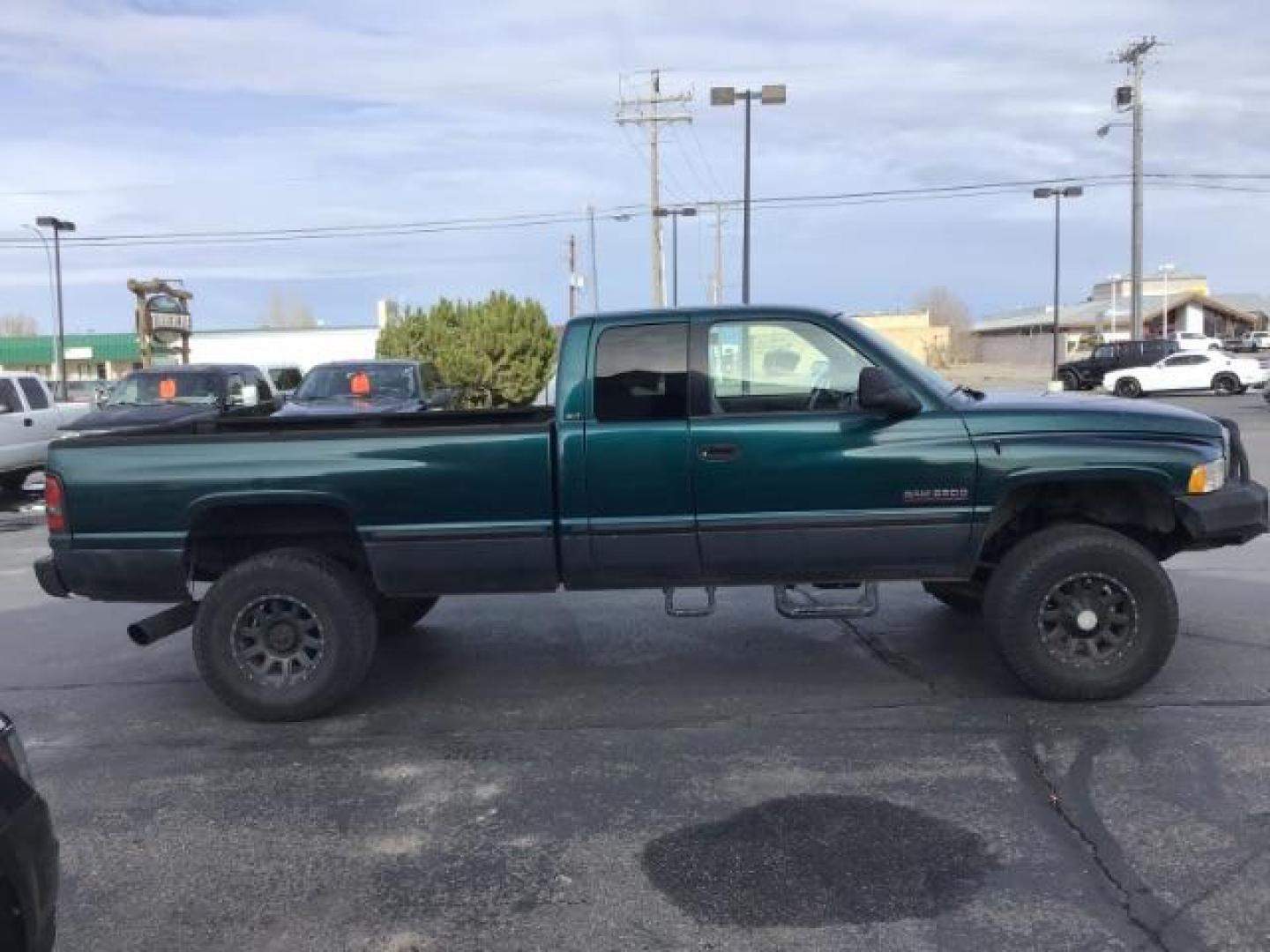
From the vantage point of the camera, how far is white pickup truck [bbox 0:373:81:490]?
50.8ft

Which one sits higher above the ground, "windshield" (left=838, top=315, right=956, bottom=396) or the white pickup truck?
"windshield" (left=838, top=315, right=956, bottom=396)

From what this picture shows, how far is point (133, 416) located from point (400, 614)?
31.5 ft

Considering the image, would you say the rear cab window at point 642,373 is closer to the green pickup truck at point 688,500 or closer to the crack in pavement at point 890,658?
the green pickup truck at point 688,500

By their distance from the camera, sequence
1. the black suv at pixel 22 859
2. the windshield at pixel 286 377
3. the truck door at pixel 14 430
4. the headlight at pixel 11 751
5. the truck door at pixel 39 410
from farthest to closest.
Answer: the windshield at pixel 286 377, the truck door at pixel 39 410, the truck door at pixel 14 430, the headlight at pixel 11 751, the black suv at pixel 22 859

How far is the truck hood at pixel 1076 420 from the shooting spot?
5.43 meters

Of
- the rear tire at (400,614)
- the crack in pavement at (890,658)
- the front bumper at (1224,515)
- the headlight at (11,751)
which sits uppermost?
the front bumper at (1224,515)

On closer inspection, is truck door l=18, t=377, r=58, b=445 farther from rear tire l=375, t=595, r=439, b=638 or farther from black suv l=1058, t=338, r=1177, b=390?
black suv l=1058, t=338, r=1177, b=390

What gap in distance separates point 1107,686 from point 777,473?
1.86m

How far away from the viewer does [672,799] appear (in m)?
4.57

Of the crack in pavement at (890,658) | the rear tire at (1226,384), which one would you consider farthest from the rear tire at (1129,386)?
the crack in pavement at (890,658)

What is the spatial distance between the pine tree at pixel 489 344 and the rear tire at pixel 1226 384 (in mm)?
21453

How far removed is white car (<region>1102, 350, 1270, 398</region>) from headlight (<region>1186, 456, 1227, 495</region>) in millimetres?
34490

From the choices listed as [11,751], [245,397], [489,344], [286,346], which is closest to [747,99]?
[489,344]

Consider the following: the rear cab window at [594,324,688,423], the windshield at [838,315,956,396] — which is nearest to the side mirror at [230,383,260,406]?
the rear cab window at [594,324,688,423]
